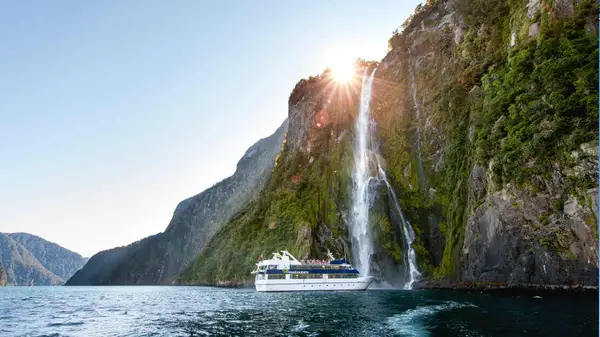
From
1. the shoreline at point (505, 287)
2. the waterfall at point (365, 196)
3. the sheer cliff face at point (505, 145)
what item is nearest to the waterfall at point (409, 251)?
the waterfall at point (365, 196)

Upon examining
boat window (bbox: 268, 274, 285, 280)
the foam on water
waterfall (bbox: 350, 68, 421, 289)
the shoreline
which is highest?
waterfall (bbox: 350, 68, 421, 289)

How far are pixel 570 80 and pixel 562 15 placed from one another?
1044cm

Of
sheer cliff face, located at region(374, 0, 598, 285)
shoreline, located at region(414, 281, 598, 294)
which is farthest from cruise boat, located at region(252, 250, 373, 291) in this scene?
sheer cliff face, located at region(374, 0, 598, 285)

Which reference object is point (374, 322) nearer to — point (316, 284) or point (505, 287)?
point (505, 287)

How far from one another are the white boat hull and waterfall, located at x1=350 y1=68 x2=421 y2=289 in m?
8.05

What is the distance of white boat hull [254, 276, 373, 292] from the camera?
71.2 metres

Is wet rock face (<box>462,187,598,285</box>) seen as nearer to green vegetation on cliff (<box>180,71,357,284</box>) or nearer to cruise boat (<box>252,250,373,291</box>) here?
cruise boat (<box>252,250,373,291</box>)

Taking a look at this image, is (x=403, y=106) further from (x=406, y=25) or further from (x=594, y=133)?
(x=594, y=133)

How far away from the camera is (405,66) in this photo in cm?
9200

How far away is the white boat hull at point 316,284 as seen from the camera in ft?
A: 234

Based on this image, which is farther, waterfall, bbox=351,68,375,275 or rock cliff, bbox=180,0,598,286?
waterfall, bbox=351,68,375,275

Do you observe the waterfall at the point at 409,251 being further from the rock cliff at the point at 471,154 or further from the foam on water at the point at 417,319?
the foam on water at the point at 417,319

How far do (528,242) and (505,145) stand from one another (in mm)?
12344

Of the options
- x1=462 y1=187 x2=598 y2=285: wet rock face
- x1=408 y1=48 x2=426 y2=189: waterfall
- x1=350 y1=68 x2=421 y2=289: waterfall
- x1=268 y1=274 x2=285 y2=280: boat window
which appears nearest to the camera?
x1=462 y1=187 x2=598 y2=285: wet rock face
